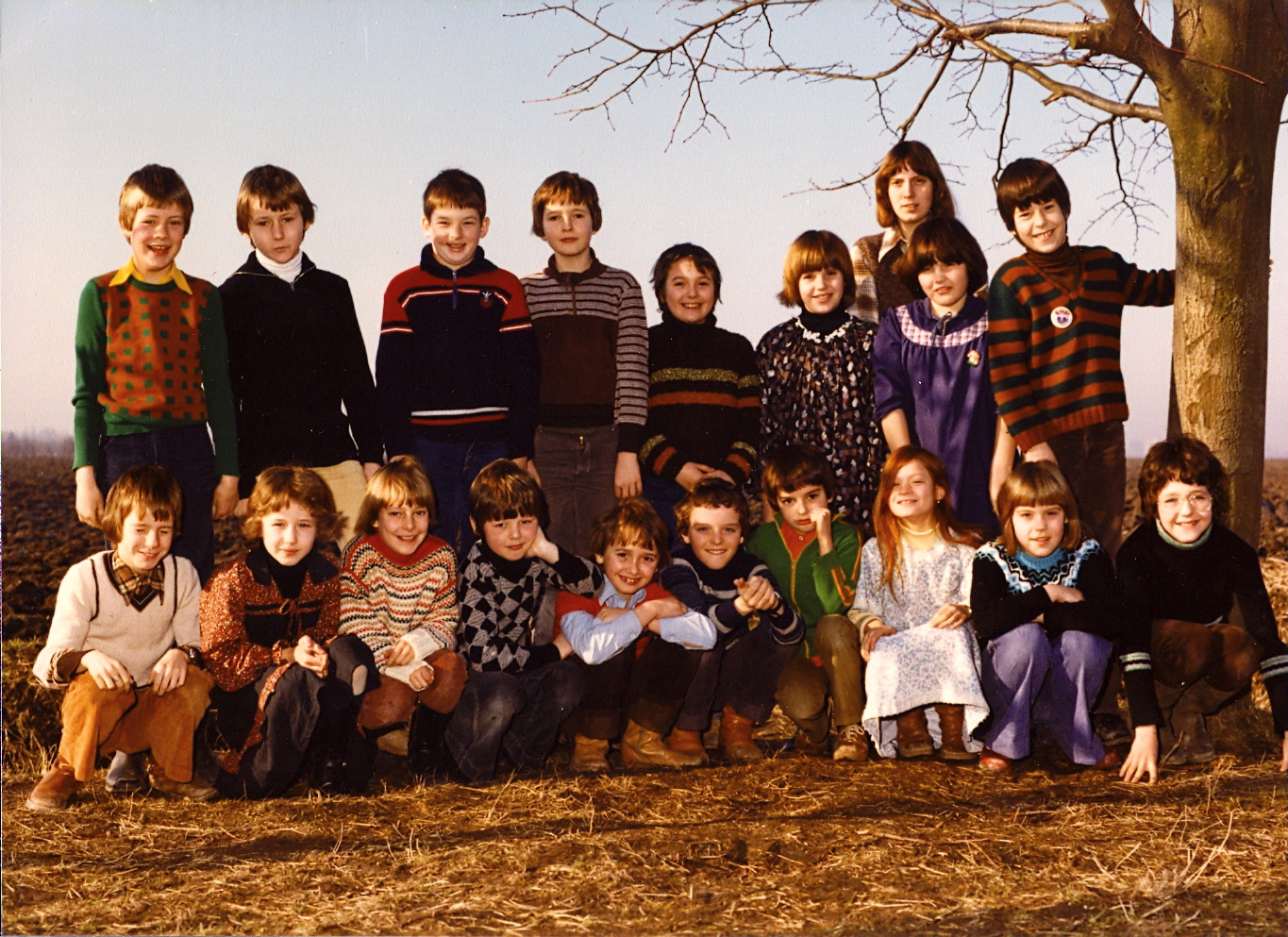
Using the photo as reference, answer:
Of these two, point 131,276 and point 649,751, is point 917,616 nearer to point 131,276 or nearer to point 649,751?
point 649,751

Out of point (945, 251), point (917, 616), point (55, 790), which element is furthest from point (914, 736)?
point (55, 790)

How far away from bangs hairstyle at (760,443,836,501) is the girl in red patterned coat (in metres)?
1.92

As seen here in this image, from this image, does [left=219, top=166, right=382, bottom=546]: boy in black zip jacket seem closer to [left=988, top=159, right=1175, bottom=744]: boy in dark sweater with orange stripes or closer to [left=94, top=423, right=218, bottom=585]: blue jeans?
[left=94, top=423, right=218, bottom=585]: blue jeans

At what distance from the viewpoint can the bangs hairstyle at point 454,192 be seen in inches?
230

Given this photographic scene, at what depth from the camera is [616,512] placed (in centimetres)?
557

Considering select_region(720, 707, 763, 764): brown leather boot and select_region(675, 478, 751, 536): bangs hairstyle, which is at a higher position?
select_region(675, 478, 751, 536): bangs hairstyle

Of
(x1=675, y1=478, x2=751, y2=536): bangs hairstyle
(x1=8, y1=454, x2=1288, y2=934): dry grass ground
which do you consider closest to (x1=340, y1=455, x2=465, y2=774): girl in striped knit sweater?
(x1=8, y1=454, x2=1288, y2=934): dry grass ground

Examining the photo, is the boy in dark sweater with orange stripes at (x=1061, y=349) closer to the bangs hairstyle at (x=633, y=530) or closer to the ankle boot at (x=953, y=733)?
the ankle boot at (x=953, y=733)

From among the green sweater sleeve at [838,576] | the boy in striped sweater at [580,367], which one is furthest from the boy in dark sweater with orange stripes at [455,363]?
the green sweater sleeve at [838,576]

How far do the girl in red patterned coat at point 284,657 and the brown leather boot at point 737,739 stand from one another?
5.24 feet

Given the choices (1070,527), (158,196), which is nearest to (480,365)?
(158,196)

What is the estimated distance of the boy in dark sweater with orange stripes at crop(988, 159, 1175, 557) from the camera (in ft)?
18.1

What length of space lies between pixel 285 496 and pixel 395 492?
0.45m

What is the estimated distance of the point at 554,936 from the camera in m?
3.78
